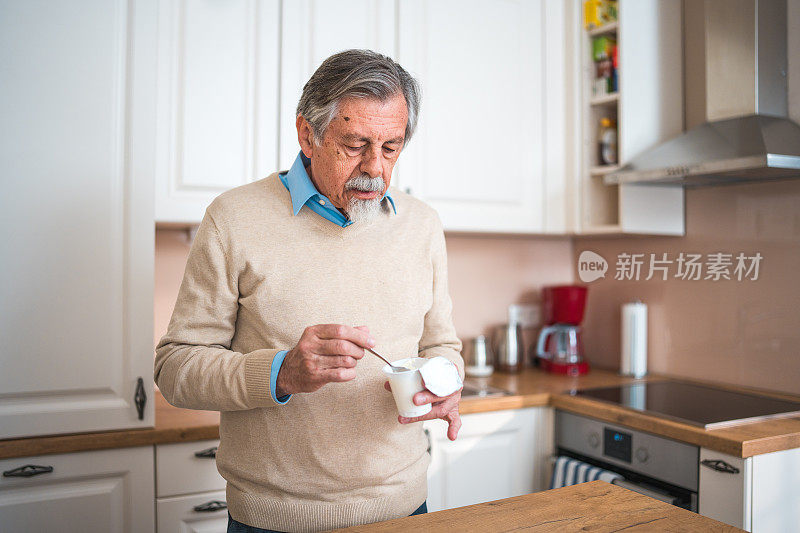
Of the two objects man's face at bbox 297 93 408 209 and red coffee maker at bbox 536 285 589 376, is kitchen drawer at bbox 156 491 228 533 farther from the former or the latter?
red coffee maker at bbox 536 285 589 376

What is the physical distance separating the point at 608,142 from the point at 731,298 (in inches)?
27.0

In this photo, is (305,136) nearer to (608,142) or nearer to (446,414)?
(446,414)

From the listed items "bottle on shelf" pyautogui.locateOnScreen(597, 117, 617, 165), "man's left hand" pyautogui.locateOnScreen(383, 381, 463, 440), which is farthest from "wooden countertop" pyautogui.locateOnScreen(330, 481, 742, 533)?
"bottle on shelf" pyautogui.locateOnScreen(597, 117, 617, 165)

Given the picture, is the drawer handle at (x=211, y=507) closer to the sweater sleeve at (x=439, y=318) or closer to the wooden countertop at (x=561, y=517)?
the sweater sleeve at (x=439, y=318)

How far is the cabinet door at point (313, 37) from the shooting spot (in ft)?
6.37

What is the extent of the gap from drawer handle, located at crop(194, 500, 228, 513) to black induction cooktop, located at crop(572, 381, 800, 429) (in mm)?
1131

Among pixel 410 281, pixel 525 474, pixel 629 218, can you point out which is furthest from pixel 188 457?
pixel 629 218

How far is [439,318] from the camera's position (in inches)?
54.1

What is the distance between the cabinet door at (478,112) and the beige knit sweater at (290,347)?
94 centimetres

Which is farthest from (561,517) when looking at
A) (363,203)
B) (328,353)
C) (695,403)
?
(695,403)

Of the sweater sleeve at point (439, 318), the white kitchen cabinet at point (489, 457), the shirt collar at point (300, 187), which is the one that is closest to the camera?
the shirt collar at point (300, 187)

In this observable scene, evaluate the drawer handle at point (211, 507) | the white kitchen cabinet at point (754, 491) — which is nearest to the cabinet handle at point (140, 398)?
the drawer handle at point (211, 507)

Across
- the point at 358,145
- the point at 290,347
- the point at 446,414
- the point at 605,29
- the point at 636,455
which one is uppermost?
the point at 605,29

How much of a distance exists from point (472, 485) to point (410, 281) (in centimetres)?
98
